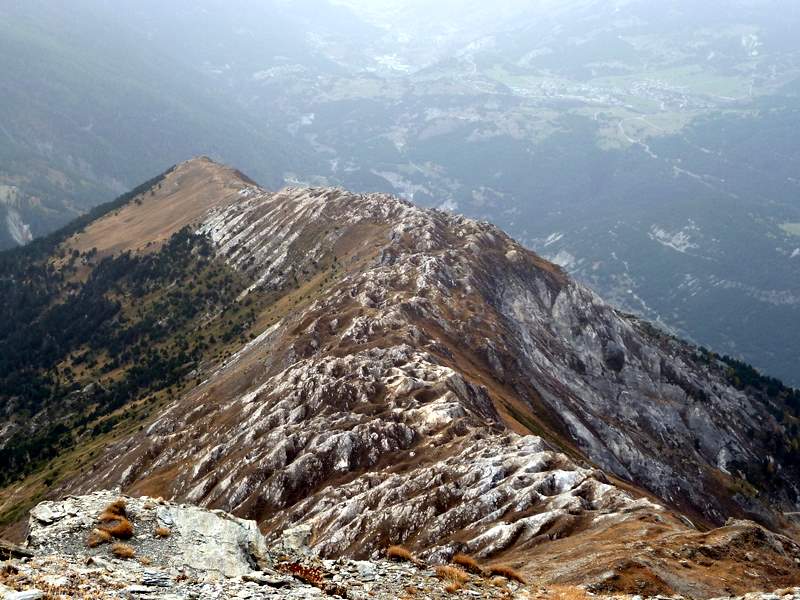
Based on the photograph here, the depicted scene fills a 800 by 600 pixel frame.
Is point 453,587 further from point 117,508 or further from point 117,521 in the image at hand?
point 117,508

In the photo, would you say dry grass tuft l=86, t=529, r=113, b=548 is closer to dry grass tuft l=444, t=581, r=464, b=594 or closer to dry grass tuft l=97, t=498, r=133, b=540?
dry grass tuft l=97, t=498, r=133, b=540

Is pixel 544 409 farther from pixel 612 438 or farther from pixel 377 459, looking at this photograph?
pixel 377 459

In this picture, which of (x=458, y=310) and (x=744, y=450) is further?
(x=744, y=450)

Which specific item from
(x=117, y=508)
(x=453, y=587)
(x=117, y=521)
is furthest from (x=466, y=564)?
(x=117, y=508)

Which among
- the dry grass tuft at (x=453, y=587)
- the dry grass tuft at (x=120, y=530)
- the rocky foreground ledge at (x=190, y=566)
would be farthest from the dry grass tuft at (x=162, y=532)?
the dry grass tuft at (x=453, y=587)

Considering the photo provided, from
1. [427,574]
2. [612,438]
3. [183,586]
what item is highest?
→ [183,586]

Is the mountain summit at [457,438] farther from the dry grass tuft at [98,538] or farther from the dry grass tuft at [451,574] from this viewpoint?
the dry grass tuft at [98,538]

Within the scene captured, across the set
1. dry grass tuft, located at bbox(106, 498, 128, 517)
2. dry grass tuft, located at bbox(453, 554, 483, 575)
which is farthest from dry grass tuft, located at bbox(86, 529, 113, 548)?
dry grass tuft, located at bbox(453, 554, 483, 575)

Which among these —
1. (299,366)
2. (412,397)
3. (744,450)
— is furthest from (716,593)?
(744,450)

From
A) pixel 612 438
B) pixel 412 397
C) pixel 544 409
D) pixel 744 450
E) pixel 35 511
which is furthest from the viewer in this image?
pixel 744 450
